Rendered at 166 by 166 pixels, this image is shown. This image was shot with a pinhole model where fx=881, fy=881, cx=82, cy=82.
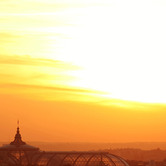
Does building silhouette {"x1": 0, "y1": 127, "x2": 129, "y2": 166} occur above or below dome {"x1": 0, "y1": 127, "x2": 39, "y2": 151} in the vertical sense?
below

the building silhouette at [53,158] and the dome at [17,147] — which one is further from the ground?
the dome at [17,147]

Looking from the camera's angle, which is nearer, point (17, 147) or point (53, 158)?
point (53, 158)

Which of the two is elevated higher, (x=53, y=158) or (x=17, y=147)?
(x=17, y=147)

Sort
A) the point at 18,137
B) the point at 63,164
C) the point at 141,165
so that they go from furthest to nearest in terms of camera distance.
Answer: the point at 141,165, the point at 18,137, the point at 63,164

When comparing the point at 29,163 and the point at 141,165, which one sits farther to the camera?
the point at 141,165

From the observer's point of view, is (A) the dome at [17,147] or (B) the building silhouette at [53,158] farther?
(A) the dome at [17,147]

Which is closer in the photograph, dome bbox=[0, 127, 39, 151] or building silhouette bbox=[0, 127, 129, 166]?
building silhouette bbox=[0, 127, 129, 166]

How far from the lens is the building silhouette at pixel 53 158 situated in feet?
378

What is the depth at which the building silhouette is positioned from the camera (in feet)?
378

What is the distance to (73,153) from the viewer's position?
11825 cm

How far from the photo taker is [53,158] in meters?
116

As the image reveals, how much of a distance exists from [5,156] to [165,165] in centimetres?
4230

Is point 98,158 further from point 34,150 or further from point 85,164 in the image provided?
point 34,150

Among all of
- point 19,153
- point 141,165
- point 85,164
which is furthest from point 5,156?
point 141,165
